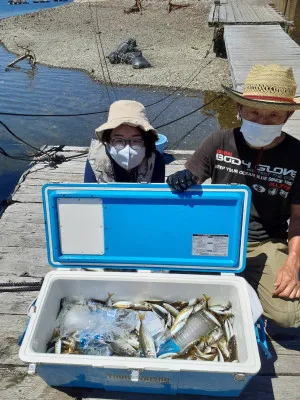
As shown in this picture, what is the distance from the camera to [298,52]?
1102 cm

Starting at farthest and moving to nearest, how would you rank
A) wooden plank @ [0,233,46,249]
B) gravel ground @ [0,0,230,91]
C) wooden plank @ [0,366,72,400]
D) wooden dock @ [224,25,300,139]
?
gravel ground @ [0,0,230,91] → wooden dock @ [224,25,300,139] → wooden plank @ [0,233,46,249] → wooden plank @ [0,366,72,400]

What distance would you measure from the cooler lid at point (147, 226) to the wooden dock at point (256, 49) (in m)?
5.31

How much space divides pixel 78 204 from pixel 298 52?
431 inches

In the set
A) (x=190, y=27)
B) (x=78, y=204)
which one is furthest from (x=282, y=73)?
(x=190, y=27)

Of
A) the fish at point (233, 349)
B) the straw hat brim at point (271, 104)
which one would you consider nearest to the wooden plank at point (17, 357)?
the fish at point (233, 349)

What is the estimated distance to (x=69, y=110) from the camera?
485 inches

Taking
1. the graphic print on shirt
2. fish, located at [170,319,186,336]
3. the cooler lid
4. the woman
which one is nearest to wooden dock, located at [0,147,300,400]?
fish, located at [170,319,186,336]

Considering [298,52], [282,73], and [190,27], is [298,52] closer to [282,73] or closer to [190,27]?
[282,73]

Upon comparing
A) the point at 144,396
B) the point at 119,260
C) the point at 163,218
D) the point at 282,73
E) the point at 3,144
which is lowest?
the point at 3,144

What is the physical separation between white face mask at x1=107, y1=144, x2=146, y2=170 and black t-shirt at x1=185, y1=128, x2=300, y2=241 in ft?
1.42

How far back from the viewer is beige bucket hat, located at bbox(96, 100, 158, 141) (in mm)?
2492

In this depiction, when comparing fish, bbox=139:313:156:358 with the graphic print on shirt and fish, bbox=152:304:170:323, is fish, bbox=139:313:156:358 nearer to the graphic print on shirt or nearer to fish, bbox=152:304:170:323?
fish, bbox=152:304:170:323

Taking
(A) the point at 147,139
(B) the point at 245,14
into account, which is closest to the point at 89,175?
(A) the point at 147,139

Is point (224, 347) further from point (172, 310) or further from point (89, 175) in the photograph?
point (89, 175)
